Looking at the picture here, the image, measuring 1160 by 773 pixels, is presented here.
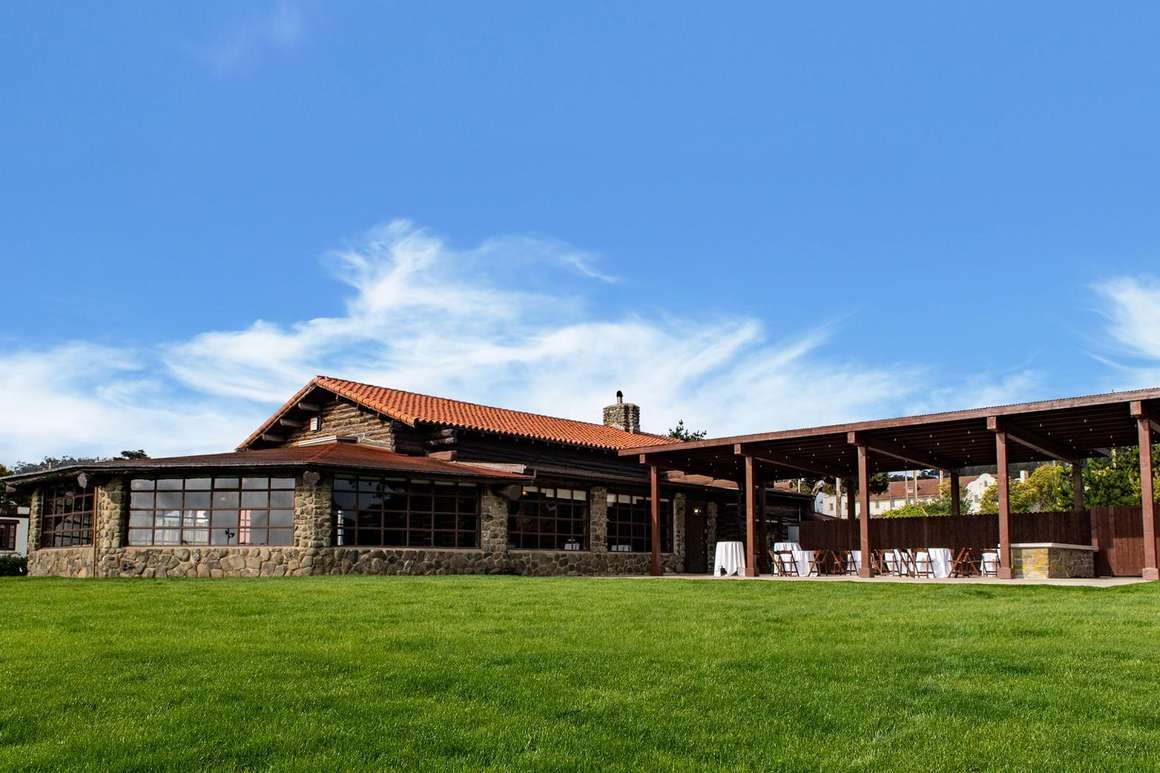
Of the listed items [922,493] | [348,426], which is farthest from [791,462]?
[922,493]

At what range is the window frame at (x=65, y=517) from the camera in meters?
22.1

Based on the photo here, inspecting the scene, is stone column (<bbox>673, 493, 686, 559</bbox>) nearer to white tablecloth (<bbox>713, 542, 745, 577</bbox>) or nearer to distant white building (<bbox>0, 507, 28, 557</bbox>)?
white tablecloth (<bbox>713, 542, 745, 577</bbox>)

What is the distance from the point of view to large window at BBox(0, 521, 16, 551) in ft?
119

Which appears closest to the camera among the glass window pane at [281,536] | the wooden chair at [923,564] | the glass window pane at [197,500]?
the wooden chair at [923,564]

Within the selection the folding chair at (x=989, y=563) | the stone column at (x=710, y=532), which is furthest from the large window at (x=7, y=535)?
the folding chair at (x=989, y=563)

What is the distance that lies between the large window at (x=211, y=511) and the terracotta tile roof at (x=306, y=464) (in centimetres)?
55

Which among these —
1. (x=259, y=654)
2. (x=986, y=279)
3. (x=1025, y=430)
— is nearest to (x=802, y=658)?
(x=259, y=654)

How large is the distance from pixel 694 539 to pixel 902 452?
7.86 meters

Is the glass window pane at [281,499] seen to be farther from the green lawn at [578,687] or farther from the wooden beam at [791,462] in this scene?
the green lawn at [578,687]

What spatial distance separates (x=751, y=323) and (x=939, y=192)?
192 inches

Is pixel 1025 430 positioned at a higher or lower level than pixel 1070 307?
lower

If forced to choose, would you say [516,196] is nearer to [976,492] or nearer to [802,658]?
[802,658]

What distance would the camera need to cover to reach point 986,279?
20594mm

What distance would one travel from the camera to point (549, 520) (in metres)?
25.0
